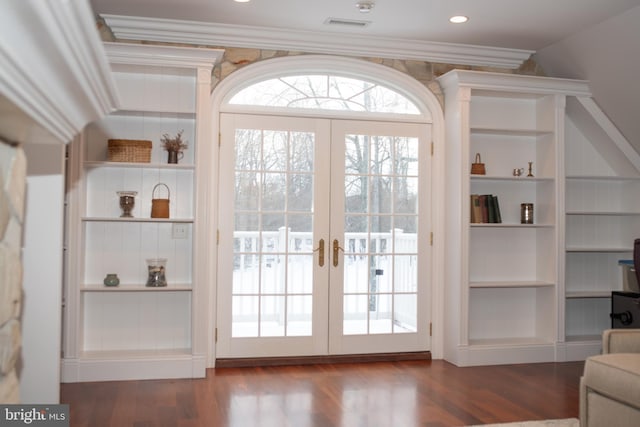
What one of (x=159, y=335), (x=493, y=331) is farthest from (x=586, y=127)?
(x=159, y=335)

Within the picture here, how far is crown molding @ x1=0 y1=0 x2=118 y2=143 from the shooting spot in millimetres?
889

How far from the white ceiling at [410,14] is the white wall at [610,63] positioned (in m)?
0.10

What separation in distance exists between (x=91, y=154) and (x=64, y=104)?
12.4 feet

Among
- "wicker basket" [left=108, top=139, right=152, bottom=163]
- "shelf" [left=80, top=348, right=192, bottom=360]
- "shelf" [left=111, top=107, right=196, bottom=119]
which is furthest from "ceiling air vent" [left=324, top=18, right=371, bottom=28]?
"shelf" [left=80, top=348, right=192, bottom=360]

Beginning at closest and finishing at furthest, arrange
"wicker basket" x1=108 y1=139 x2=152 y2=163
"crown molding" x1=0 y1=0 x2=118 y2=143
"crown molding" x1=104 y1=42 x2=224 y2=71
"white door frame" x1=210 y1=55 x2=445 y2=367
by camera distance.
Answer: "crown molding" x1=0 y1=0 x2=118 y2=143, "crown molding" x1=104 y1=42 x2=224 y2=71, "wicker basket" x1=108 y1=139 x2=152 y2=163, "white door frame" x1=210 y1=55 x2=445 y2=367

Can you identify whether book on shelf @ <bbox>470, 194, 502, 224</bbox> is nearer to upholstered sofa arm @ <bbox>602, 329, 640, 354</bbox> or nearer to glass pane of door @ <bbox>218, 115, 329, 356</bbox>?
glass pane of door @ <bbox>218, 115, 329, 356</bbox>

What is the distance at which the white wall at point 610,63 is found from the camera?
186 inches

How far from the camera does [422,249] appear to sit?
549 cm

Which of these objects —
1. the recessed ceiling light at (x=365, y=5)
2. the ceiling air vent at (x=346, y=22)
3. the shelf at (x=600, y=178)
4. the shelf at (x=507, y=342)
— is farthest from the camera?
the shelf at (x=600, y=178)

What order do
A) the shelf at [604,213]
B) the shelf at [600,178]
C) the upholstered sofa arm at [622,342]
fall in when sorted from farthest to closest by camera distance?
the shelf at [600,178] → the shelf at [604,213] → the upholstered sofa arm at [622,342]

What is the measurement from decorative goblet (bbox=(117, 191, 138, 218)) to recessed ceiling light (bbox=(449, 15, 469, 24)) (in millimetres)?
2656

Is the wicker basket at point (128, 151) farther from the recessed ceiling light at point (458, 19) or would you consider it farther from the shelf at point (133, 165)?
the recessed ceiling light at point (458, 19)

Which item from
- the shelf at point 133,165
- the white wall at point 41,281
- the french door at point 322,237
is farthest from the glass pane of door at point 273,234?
the white wall at point 41,281

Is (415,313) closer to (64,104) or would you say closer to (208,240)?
(208,240)
